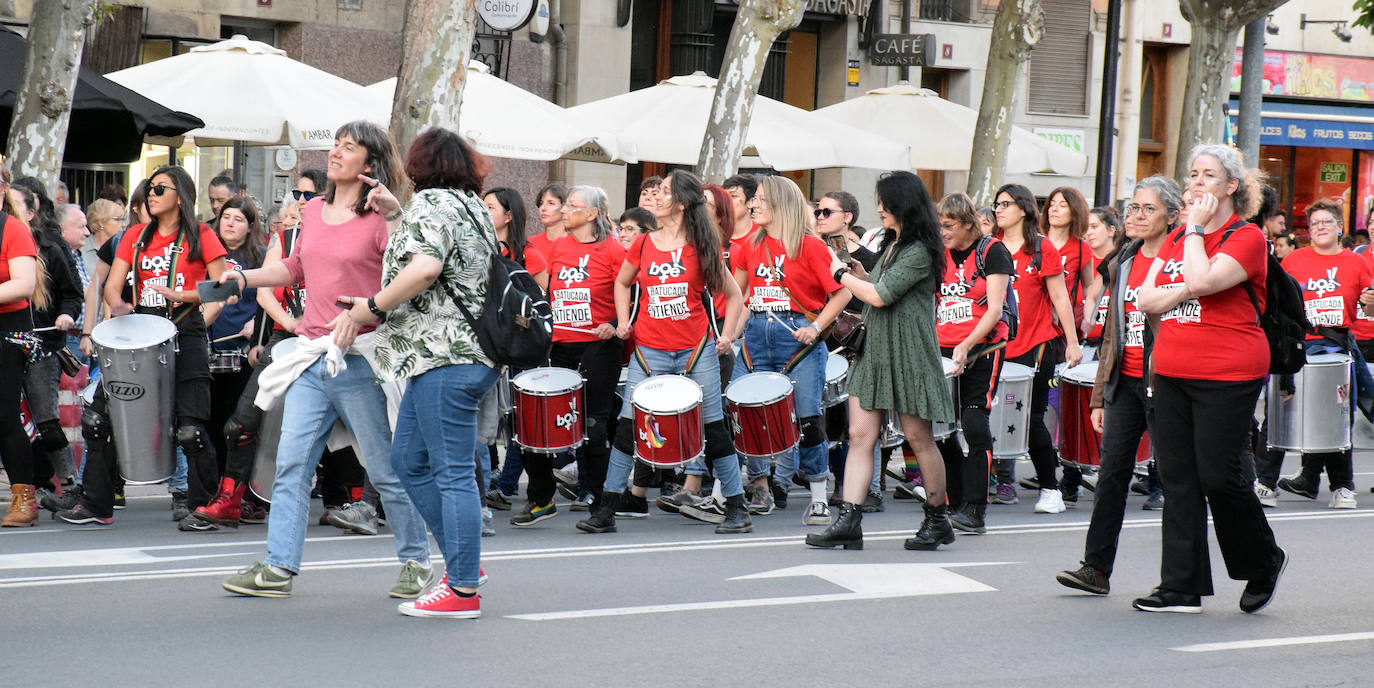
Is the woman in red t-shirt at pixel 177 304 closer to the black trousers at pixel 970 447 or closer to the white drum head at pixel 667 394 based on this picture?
the white drum head at pixel 667 394

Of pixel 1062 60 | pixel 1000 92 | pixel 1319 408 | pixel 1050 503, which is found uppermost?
pixel 1062 60

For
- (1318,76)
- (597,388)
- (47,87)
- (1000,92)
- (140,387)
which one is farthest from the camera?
(1318,76)

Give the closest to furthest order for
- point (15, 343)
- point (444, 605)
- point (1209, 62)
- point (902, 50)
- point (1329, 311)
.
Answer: point (444, 605), point (15, 343), point (1329, 311), point (1209, 62), point (902, 50)

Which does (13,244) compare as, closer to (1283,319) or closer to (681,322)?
(681,322)

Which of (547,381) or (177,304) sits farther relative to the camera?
(547,381)

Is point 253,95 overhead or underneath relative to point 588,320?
overhead

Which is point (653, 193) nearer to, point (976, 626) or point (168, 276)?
point (168, 276)

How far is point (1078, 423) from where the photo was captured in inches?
452

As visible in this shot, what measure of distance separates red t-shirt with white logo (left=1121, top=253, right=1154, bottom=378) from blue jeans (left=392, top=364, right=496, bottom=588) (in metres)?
2.78

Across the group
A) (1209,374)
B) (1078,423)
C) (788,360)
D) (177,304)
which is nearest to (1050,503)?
(1078,423)

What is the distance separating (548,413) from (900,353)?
2.06 metres

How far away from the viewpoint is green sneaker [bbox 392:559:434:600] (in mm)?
7508

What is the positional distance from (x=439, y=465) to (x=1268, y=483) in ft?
23.3

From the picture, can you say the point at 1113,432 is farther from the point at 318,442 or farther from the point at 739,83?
the point at 739,83
